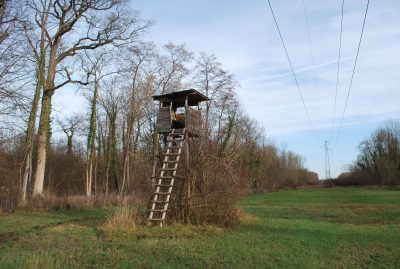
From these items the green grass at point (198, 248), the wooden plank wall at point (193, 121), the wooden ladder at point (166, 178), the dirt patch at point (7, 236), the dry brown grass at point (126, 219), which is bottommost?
the green grass at point (198, 248)

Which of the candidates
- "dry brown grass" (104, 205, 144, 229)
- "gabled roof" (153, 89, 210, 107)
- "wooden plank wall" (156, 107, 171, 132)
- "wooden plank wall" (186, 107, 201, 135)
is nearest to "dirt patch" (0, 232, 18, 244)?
"dry brown grass" (104, 205, 144, 229)

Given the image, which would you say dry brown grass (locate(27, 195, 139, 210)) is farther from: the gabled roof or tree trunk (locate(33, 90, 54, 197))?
the gabled roof

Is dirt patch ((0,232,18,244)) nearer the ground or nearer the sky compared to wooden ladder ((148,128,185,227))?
nearer the ground

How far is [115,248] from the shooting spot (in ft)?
26.7

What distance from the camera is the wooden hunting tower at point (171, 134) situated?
1192 centimetres

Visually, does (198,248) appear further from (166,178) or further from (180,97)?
(180,97)

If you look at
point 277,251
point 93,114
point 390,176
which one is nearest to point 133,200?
point 277,251

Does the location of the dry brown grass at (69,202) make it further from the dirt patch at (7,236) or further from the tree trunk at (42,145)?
the dirt patch at (7,236)

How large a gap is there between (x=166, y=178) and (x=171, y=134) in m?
1.76

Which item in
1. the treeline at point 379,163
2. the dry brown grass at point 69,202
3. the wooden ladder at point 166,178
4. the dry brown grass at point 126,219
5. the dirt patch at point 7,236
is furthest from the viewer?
the treeline at point 379,163

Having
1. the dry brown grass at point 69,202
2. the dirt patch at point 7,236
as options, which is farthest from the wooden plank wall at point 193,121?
the dirt patch at point 7,236

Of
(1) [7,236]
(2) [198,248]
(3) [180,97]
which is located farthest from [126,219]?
(3) [180,97]

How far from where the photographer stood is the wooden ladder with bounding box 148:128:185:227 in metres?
11.6

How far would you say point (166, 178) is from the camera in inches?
481
